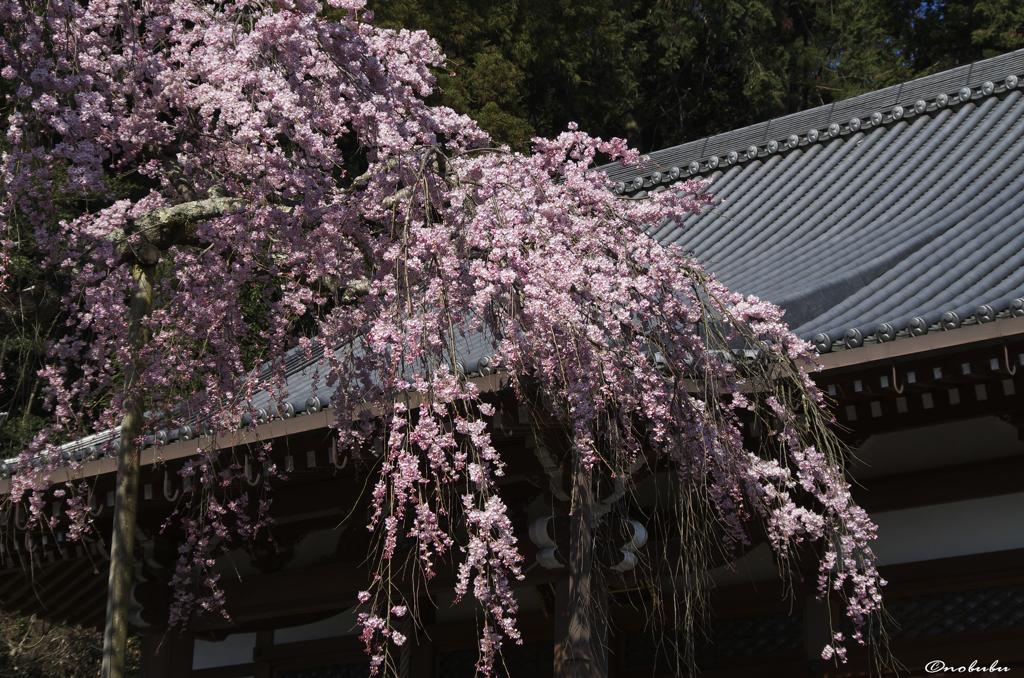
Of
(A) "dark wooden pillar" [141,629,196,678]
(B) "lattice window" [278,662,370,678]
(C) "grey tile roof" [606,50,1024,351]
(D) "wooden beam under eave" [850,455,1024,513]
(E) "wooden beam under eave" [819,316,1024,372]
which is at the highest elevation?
(C) "grey tile roof" [606,50,1024,351]

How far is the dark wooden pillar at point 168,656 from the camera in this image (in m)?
6.41

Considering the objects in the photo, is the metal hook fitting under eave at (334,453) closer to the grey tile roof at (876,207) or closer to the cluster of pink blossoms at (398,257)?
the cluster of pink blossoms at (398,257)

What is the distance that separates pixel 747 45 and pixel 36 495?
16.0 metres

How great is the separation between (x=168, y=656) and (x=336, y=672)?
110 centimetres

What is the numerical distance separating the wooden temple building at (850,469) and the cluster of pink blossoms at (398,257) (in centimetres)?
57

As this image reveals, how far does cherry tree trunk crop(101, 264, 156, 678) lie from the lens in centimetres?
382

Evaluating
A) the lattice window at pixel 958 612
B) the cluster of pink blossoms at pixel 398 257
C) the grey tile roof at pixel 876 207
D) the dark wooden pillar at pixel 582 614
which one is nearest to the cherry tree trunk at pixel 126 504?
the cluster of pink blossoms at pixel 398 257

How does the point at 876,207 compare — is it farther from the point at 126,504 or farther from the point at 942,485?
the point at 126,504

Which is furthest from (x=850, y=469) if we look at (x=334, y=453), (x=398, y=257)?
(x=398, y=257)

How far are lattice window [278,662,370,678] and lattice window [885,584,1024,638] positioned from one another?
3.37 meters

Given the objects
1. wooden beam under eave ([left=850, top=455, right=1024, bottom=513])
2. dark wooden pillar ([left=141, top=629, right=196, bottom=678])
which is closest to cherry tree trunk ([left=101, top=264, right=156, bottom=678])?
dark wooden pillar ([left=141, top=629, right=196, bottom=678])

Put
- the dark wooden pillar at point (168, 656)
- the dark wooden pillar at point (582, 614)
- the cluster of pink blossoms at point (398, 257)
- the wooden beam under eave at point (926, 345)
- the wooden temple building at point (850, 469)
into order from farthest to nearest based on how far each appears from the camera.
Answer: the dark wooden pillar at point (168, 656)
the wooden temple building at point (850, 469)
the dark wooden pillar at point (582, 614)
the wooden beam under eave at point (926, 345)
the cluster of pink blossoms at point (398, 257)

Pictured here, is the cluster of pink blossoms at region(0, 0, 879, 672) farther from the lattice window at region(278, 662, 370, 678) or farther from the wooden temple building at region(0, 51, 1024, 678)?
the lattice window at region(278, 662, 370, 678)

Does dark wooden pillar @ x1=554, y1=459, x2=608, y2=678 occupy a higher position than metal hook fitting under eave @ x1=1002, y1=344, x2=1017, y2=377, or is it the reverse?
metal hook fitting under eave @ x1=1002, y1=344, x2=1017, y2=377
